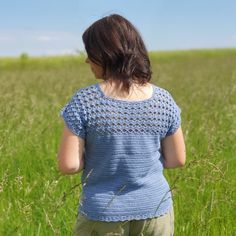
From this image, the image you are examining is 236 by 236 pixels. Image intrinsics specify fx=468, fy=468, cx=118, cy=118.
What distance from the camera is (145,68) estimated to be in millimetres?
1936

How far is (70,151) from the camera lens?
1.86m

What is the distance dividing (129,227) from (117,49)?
0.77m

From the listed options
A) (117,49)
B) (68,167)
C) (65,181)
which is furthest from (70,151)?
(65,181)

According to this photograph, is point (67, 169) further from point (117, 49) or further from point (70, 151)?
point (117, 49)

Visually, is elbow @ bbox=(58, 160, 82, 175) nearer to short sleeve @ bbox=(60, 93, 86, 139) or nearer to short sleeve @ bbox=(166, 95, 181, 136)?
short sleeve @ bbox=(60, 93, 86, 139)

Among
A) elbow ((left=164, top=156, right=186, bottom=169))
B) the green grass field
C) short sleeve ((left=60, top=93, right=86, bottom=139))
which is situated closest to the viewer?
short sleeve ((left=60, top=93, right=86, bottom=139))

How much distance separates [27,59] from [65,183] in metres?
55.1

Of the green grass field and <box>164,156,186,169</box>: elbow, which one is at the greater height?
<box>164,156,186,169</box>: elbow

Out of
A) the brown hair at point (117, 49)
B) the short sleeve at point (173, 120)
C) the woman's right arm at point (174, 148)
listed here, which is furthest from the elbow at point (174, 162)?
the brown hair at point (117, 49)

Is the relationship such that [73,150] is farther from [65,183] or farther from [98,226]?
[65,183]

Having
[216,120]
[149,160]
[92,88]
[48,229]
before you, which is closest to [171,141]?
[149,160]

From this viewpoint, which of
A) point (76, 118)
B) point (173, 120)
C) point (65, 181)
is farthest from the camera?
point (65, 181)

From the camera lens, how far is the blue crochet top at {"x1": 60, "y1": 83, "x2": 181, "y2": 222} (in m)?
1.86

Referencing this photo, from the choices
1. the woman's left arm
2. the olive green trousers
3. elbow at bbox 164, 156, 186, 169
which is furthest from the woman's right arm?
the woman's left arm
